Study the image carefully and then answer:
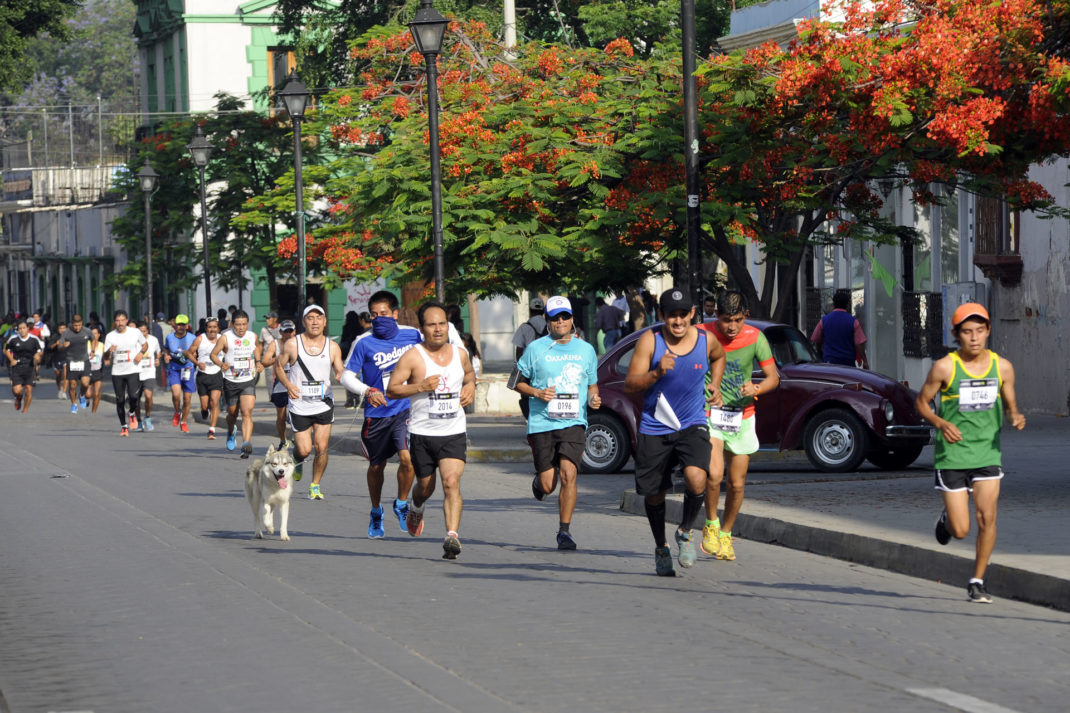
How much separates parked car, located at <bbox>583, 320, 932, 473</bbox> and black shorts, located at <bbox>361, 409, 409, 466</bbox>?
5.17 meters

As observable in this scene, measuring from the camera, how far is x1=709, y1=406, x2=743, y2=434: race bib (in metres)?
11.9

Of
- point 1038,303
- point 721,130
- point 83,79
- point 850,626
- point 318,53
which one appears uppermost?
point 83,79

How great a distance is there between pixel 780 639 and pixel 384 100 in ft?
81.6

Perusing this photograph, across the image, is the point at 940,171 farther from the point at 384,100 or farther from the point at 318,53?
the point at 318,53

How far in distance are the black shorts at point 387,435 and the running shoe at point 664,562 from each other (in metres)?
2.76

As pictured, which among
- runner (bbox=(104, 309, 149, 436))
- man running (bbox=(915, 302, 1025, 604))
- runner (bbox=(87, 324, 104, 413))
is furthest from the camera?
runner (bbox=(87, 324, 104, 413))

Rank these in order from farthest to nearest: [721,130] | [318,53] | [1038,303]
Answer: [318,53]
[1038,303]
[721,130]

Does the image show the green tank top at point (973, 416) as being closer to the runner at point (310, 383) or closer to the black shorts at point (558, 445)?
the black shorts at point (558, 445)

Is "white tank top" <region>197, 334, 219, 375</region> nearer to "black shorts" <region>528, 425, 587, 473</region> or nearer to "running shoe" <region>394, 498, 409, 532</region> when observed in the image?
"running shoe" <region>394, 498, 409, 532</region>

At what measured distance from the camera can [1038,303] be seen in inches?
990

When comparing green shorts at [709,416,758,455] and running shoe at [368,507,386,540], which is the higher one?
green shorts at [709,416,758,455]

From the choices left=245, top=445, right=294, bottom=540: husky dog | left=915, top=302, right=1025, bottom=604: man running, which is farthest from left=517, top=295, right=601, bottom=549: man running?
left=915, top=302, right=1025, bottom=604: man running

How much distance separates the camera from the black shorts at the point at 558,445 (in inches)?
493

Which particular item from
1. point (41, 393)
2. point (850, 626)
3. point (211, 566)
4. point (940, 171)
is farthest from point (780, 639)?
point (41, 393)
